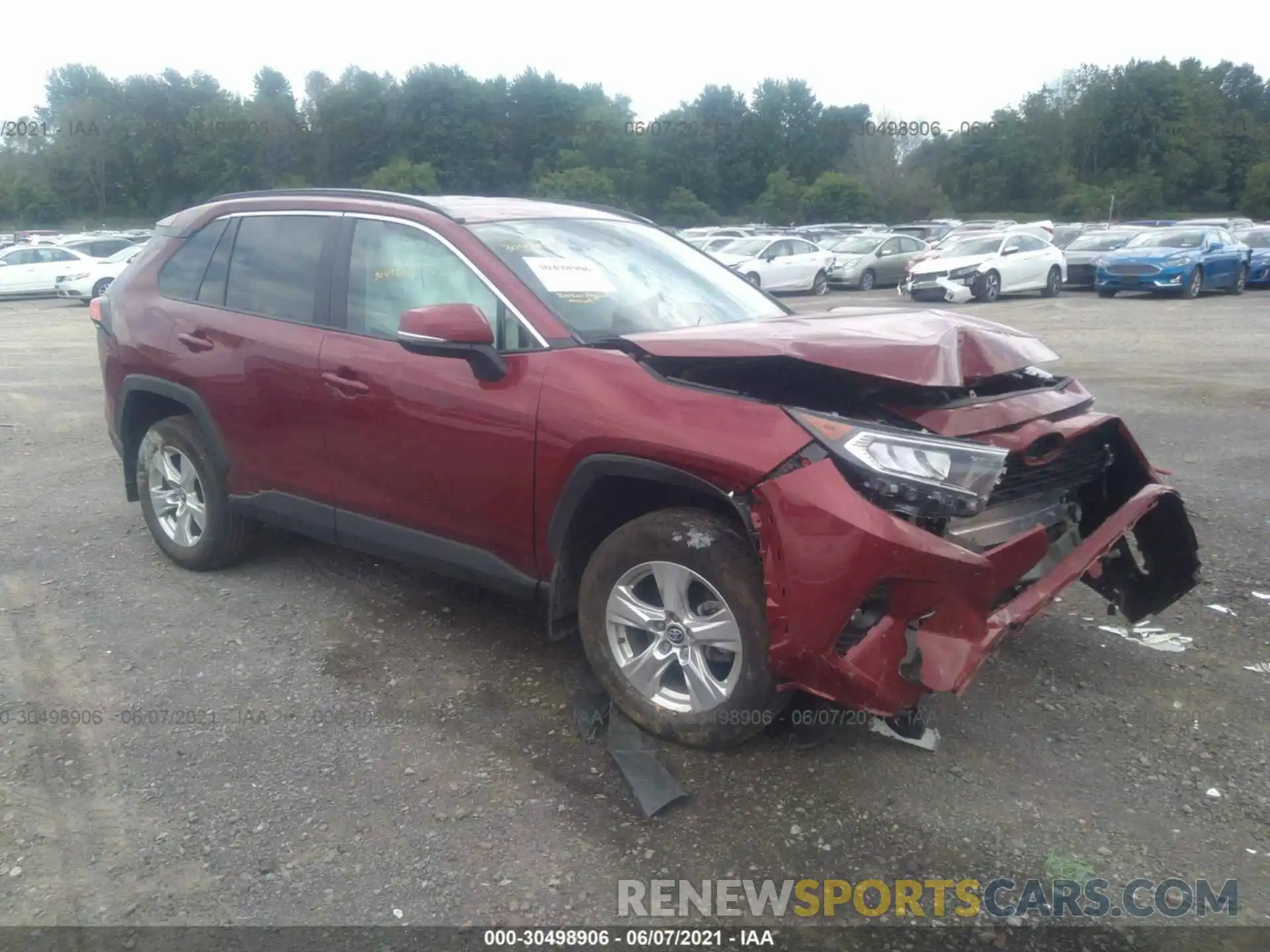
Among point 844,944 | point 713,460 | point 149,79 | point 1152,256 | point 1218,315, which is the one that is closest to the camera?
point 844,944

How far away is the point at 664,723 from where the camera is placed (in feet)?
11.6

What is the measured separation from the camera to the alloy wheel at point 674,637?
11.1 feet

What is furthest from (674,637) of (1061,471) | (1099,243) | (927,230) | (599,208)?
(927,230)

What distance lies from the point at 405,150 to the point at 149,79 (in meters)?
22.6

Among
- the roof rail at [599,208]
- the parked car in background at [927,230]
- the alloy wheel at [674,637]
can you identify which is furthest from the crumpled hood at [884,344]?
the parked car in background at [927,230]

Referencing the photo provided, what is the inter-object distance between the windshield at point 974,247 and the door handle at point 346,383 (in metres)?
20.0

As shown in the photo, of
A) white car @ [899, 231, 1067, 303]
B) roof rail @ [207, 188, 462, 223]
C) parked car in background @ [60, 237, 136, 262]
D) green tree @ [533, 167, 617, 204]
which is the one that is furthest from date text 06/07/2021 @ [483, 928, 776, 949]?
green tree @ [533, 167, 617, 204]

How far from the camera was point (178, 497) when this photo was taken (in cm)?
531

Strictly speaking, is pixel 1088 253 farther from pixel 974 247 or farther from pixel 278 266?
pixel 278 266

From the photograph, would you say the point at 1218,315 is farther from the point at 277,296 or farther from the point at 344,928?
the point at 344,928

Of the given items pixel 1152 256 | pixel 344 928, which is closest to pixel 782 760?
pixel 344 928

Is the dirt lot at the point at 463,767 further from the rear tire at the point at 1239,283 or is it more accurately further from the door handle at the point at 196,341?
the rear tire at the point at 1239,283

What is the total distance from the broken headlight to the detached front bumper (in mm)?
61

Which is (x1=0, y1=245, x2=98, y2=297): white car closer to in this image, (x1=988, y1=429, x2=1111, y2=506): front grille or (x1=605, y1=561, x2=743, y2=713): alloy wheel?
(x1=605, y1=561, x2=743, y2=713): alloy wheel
